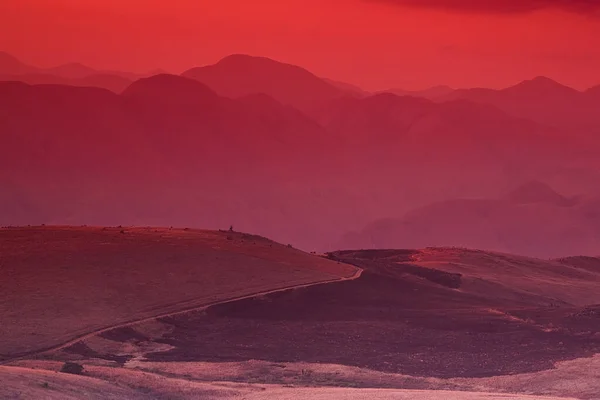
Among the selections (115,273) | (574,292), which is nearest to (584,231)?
(574,292)

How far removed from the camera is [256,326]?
4562 centimetres

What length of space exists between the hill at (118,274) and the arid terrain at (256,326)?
10 cm

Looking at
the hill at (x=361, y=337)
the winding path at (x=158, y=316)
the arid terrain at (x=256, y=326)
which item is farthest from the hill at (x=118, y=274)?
the hill at (x=361, y=337)

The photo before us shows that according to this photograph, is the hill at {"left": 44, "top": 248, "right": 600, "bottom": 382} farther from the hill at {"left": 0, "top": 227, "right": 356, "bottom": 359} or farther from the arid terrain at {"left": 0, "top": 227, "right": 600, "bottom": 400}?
the hill at {"left": 0, "top": 227, "right": 356, "bottom": 359}

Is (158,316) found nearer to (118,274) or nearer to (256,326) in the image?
(256,326)

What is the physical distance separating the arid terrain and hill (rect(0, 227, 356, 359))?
0.34ft

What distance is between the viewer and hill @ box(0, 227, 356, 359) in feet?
142

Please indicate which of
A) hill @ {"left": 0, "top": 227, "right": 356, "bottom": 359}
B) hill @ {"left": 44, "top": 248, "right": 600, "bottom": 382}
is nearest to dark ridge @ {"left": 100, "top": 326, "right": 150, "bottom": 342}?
hill @ {"left": 44, "top": 248, "right": 600, "bottom": 382}

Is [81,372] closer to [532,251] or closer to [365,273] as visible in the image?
[365,273]

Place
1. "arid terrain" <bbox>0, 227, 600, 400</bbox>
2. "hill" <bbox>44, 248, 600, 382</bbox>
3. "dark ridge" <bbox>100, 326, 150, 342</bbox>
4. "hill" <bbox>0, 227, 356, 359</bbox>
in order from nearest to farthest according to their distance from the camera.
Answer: "arid terrain" <bbox>0, 227, 600, 400</bbox>
"hill" <bbox>44, 248, 600, 382</bbox>
"dark ridge" <bbox>100, 326, 150, 342</bbox>
"hill" <bbox>0, 227, 356, 359</bbox>

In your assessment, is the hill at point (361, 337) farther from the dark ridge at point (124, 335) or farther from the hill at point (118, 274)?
the hill at point (118, 274)

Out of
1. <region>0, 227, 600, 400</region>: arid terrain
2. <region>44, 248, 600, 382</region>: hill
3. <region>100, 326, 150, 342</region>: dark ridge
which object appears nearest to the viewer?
<region>0, 227, 600, 400</region>: arid terrain

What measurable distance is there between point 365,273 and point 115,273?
1475 cm

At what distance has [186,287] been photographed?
50.2 metres
